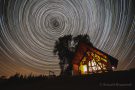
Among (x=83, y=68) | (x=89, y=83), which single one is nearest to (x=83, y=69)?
(x=83, y=68)

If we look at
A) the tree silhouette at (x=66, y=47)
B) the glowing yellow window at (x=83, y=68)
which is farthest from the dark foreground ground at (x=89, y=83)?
the tree silhouette at (x=66, y=47)

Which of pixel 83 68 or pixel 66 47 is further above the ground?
pixel 66 47

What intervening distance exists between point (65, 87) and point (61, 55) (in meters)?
23.6

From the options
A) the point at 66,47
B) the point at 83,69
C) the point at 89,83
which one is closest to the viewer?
the point at 89,83

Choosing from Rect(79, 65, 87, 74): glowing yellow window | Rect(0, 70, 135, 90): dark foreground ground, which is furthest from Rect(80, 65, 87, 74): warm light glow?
Rect(0, 70, 135, 90): dark foreground ground

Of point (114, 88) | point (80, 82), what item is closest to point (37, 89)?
point (80, 82)

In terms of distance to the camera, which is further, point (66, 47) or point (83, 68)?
point (66, 47)

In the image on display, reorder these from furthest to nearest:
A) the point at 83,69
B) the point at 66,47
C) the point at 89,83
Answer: the point at 66,47 < the point at 83,69 < the point at 89,83

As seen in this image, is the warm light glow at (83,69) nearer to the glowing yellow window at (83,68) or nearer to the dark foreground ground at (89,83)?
the glowing yellow window at (83,68)

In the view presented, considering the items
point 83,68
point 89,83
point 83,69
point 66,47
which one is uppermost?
point 66,47

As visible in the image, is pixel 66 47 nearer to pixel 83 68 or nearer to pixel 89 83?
pixel 83 68

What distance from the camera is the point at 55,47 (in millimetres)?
33375

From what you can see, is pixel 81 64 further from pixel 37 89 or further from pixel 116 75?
pixel 116 75

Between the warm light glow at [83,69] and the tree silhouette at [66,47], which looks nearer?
the warm light glow at [83,69]
